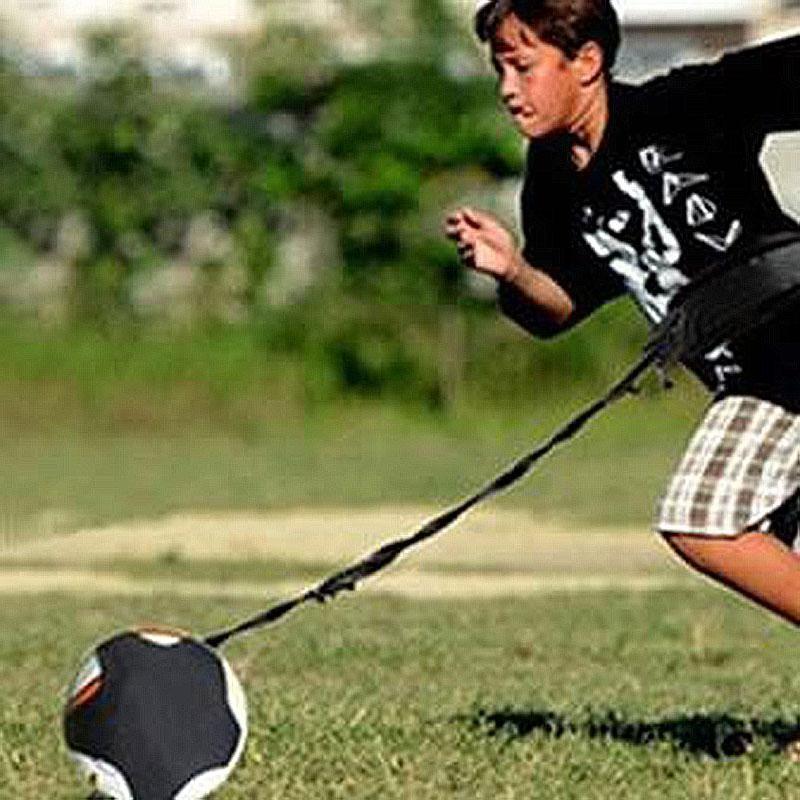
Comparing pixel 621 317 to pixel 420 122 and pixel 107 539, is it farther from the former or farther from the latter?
pixel 107 539

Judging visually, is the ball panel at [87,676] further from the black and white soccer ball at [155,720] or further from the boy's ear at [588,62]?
the boy's ear at [588,62]

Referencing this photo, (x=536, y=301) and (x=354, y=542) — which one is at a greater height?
(x=536, y=301)

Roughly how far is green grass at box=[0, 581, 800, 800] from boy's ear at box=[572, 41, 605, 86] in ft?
5.14

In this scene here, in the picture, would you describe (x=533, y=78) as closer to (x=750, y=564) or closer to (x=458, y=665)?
(x=750, y=564)

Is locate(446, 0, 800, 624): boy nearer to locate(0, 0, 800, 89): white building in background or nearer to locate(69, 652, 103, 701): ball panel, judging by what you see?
locate(69, 652, 103, 701): ball panel

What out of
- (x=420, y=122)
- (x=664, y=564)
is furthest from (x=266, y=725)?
(x=420, y=122)

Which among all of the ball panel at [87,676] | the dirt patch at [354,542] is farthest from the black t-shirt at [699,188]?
the dirt patch at [354,542]

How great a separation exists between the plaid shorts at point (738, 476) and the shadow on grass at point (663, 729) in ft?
2.48

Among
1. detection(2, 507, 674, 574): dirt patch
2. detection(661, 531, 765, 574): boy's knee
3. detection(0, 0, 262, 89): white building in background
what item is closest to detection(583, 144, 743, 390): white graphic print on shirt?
detection(661, 531, 765, 574): boy's knee

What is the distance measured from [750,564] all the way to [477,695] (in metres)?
3.13

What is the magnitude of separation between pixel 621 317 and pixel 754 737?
878 inches

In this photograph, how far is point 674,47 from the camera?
1725 inches

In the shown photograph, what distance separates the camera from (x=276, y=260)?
32969 millimetres

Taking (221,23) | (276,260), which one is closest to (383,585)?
(276,260)
